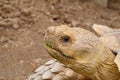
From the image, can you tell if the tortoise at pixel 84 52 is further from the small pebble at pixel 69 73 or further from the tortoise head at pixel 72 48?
the small pebble at pixel 69 73

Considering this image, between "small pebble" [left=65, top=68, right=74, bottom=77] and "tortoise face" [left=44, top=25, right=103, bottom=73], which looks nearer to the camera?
"tortoise face" [left=44, top=25, right=103, bottom=73]

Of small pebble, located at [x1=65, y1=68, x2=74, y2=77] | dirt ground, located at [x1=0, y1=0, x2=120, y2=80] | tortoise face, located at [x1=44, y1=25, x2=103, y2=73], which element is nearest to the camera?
tortoise face, located at [x1=44, y1=25, x2=103, y2=73]

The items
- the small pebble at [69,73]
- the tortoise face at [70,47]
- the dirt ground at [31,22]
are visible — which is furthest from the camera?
the dirt ground at [31,22]

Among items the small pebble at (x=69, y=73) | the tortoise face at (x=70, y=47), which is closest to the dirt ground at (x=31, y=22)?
the small pebble at (x=69, y=73)

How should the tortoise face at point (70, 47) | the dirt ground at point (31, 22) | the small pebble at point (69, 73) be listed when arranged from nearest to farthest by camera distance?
the tortoise face at point (70, 47) < the small pebble at point (69, 73) < the dirt ground at point (31, 22)

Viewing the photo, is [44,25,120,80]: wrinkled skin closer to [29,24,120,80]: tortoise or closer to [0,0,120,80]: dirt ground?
[29,24,120,80]: tortoise

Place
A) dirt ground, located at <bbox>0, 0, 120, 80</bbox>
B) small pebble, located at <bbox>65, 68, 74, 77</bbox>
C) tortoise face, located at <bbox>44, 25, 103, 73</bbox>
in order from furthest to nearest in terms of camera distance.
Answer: dirt ground, located at <bbox>0, 0, 120, 80</bbox> < small pebble, located at <bbox>65, 68, 74, 77</bbox> < tortoise face, located at <bbox>44, 25, 103, 73</bbox>

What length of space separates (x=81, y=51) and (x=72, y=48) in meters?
0.04

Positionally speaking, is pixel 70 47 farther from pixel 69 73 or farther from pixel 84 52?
pixel 69 73

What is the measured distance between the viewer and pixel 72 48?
1.64 m

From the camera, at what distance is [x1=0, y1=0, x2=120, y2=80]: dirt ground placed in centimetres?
230

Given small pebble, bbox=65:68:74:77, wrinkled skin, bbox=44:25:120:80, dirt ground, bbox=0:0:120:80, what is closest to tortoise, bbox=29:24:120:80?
wrinkled skin, bbox=44:25:120:80

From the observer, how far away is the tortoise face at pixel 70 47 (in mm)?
1644

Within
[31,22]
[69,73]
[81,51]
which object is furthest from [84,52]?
[31,22]
